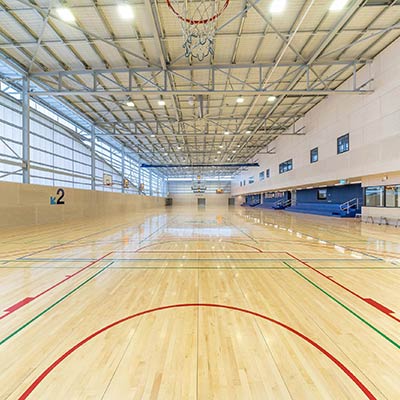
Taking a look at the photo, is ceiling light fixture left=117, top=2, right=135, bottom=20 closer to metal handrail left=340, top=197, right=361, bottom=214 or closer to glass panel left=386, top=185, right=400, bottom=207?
glass panel left=386, top=185, right=400, bottom=207

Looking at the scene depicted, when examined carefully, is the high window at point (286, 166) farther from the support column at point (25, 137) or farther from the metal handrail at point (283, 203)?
the support column at point (25, 137)

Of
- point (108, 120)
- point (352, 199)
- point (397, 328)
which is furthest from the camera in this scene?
point (108, 120)

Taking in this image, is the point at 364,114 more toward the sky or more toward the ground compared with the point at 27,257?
more toward the sky

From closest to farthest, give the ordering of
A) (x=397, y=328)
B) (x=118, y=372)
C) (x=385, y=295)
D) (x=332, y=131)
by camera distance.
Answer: (x=118, y=372) < (x=397, y=328) < (x=385, y=295) < (x=332, y=131)

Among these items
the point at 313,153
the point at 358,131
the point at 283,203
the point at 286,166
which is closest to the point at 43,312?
the point at 358,131

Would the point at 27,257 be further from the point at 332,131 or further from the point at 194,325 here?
the point at 332,131

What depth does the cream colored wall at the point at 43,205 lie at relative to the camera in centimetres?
1099

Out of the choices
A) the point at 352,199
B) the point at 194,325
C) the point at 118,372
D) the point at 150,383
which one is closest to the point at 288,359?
the point at 194,325

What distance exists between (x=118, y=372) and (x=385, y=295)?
3965mm

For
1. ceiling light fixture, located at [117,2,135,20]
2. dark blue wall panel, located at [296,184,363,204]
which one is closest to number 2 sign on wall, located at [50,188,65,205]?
ceiling light fixture, located at [117,2,135,20]

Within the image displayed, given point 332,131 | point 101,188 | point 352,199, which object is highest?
point 332,131

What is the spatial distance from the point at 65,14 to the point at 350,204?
64.9 feet

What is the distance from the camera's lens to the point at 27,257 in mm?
5918

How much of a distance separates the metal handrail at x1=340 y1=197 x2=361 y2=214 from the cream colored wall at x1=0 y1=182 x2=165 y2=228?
65.7 feet
